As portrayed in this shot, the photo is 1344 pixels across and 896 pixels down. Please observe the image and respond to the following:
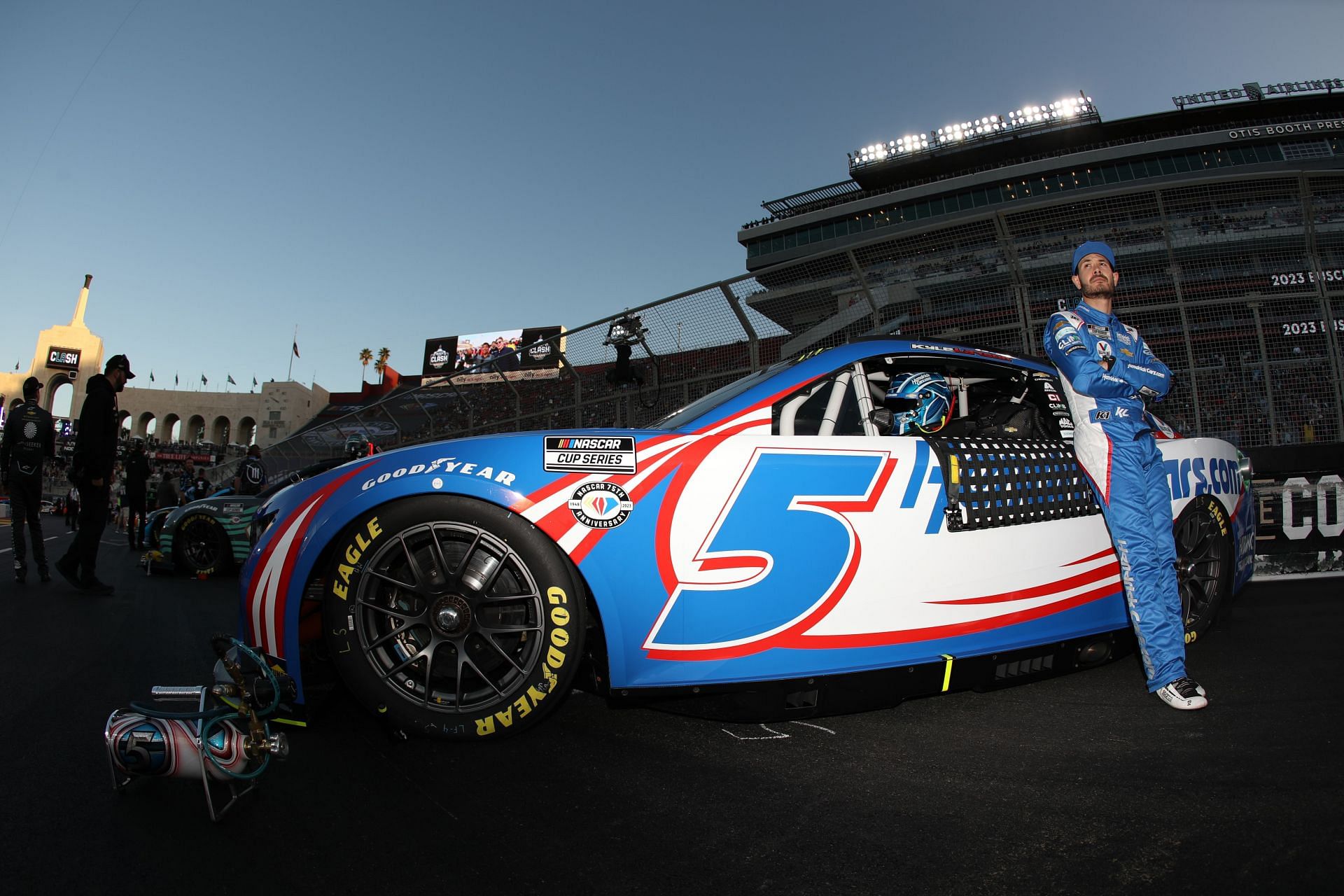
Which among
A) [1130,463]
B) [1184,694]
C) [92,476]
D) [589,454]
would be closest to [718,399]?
[589,454]

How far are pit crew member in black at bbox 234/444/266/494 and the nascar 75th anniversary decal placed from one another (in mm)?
7025

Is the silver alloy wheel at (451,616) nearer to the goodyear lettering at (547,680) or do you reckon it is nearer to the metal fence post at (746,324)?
the goodyear lettering at (547,680)

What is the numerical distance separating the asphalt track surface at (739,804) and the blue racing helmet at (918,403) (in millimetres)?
1047

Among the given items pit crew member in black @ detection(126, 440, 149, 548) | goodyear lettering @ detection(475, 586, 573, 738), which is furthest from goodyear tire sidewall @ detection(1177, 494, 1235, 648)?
pit crew member in black @ detection(126, 440, 149, 548)

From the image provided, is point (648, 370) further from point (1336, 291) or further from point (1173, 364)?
point (1336, 291)

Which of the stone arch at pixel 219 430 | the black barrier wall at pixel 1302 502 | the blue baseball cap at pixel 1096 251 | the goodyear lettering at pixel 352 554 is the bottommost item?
the black barrier wall at pixel 1302 502

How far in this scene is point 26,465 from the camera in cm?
564

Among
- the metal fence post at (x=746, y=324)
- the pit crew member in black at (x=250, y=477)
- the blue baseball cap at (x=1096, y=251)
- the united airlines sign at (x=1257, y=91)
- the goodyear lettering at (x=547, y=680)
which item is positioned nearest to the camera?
the goodyear lettering at (x=547, y=680)

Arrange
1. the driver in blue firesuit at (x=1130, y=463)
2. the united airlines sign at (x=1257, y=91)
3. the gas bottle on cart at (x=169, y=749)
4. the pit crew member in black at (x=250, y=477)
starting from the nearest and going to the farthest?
the gas bottle on cart at (x=169, y=749), the driver in blue firesuit at (x=1130, y=463), the pit crew member in black at (x=250, y=477), the united airlines sign at (x=1257, y=91)

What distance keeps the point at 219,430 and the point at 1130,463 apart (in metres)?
76.3

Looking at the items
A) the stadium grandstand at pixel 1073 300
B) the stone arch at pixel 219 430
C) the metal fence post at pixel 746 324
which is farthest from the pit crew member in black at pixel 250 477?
the stone arch at pixel 219 430

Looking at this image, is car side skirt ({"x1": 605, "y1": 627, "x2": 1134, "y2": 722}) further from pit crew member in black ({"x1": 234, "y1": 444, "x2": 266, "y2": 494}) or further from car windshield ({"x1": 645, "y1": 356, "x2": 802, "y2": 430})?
pit crew member in black ({"x1": 234, "y1": 444, "x2": 266, "y2": 494})

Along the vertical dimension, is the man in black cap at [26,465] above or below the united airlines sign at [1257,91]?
below

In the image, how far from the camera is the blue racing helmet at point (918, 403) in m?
2.57
